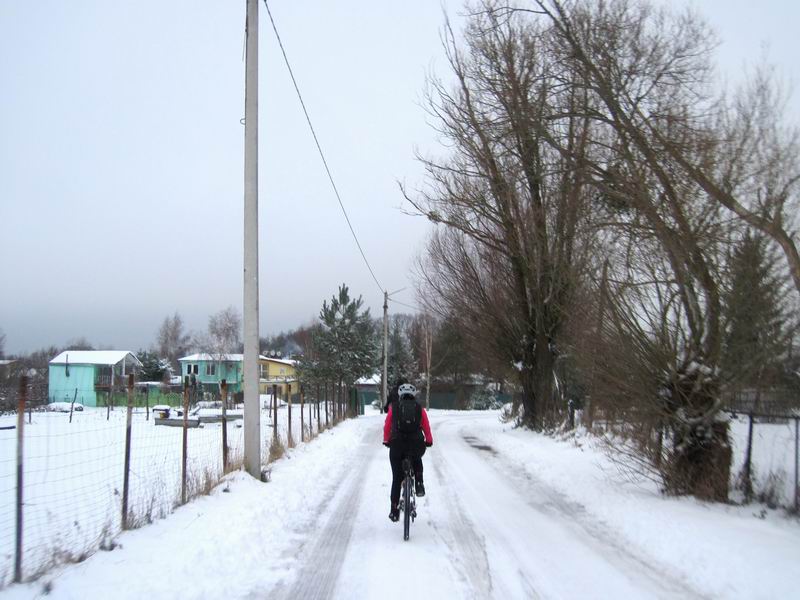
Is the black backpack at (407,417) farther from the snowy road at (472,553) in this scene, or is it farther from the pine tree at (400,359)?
the pine tree at (400,359)

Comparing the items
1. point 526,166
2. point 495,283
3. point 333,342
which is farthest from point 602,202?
point 333,342

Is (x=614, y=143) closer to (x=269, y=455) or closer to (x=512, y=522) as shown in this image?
(x=512, y=522)

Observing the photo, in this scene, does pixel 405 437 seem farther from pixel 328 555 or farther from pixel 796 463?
pixel 796 463

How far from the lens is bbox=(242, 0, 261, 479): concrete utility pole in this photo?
1148 cm

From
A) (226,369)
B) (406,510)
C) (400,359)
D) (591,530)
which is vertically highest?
(400,359)

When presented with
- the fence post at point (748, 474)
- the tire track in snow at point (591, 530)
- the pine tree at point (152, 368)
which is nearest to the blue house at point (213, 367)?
the pine tree at point (152, 368)

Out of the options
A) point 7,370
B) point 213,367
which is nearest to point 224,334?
point 213,367

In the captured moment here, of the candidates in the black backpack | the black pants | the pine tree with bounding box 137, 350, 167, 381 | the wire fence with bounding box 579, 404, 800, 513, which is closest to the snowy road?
the black pants

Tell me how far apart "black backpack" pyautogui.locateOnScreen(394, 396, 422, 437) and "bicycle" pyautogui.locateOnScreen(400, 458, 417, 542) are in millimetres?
365

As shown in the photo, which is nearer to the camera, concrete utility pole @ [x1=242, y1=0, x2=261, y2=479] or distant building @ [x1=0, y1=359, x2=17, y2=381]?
concrete utility pole @ [x1=242, y1=0, x2=261, y2=479]

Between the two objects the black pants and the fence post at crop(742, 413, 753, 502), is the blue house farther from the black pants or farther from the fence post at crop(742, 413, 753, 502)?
the fence post at crop(742, 413, 753, 502)

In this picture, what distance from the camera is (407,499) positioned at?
24.9 feet

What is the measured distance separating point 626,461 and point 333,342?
43.6 metres

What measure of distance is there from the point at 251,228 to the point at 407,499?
19.5 feet
